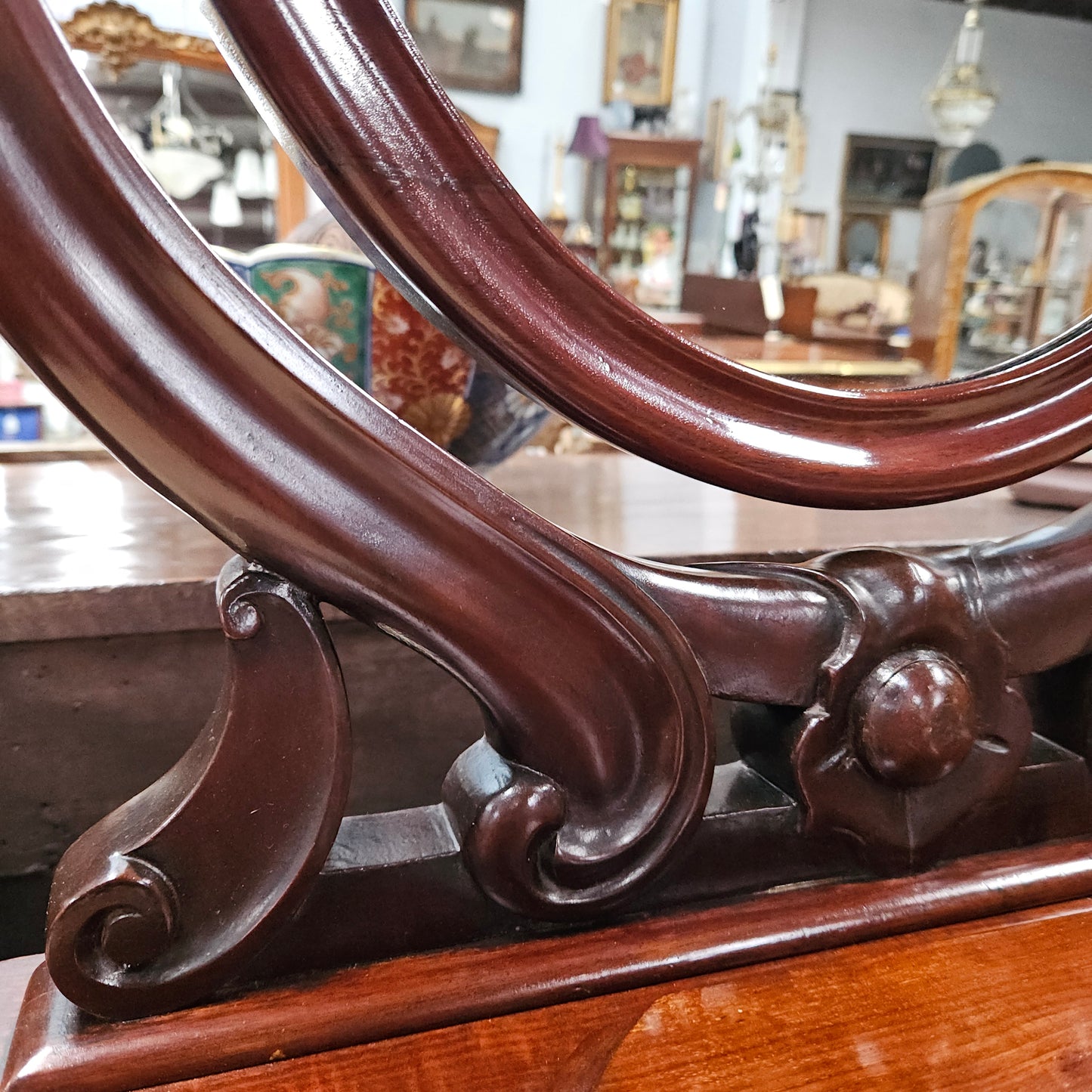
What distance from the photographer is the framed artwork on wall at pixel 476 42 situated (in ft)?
12.4

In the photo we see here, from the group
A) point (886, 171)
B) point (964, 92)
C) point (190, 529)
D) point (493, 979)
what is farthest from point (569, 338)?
point (886, 171)

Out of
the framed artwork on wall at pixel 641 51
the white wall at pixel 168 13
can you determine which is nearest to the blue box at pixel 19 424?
the white wall at pixel 168 13

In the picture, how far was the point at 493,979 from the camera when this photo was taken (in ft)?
0.80

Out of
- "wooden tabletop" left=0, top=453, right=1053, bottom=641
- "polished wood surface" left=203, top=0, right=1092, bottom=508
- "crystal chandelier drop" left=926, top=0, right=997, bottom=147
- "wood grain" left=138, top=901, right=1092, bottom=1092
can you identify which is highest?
"crystal chandelier drop" left=926, top=0, right=997, bottom=147

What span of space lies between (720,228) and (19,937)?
14.9 feet

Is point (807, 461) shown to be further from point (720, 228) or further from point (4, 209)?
point (720, 228)

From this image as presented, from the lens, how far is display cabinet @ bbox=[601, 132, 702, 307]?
434 centimetres

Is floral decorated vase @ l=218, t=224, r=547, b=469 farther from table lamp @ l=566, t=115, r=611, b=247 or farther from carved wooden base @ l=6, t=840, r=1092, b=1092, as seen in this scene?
table lamp @ l=566, t=115, r=611, b=247

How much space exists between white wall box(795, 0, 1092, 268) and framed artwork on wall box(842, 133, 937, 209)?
60 millimetres

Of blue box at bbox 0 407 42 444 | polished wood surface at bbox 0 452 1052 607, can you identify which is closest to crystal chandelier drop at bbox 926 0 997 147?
blue box at bbox 0 407 42 444

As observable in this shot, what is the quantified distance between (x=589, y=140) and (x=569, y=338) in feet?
13.7

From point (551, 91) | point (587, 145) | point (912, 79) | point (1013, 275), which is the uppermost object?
point (912, 79)

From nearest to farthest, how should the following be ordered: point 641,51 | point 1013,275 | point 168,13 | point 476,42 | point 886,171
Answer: point 1013,275 < point 168,13 < point 476,42 < point 641,51 < point 886,171

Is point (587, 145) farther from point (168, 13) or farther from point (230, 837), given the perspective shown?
point (230, 837)
